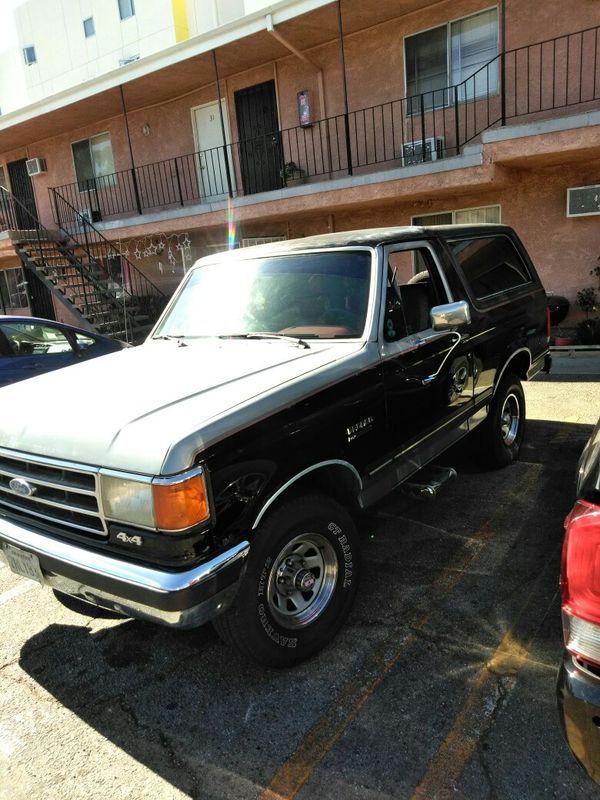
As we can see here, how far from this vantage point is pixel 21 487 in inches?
109

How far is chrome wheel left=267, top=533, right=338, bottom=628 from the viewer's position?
8.94 feet

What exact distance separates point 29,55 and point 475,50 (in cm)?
2909

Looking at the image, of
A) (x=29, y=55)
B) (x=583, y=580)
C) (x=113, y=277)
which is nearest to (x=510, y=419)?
(x=583, y=580)

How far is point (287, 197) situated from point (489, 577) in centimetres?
874

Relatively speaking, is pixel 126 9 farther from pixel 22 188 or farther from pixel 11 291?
pixel 11 291

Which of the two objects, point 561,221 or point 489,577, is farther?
point 561,221

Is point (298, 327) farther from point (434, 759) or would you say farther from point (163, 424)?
point (434, 759)

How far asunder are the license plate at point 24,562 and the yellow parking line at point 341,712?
1395 millimetres

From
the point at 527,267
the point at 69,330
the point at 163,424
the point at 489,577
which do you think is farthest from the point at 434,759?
the point at 69,330

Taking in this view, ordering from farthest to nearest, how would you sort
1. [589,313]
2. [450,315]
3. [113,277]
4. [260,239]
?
[113,277] < [260,239] < [589,313] < [450,315]

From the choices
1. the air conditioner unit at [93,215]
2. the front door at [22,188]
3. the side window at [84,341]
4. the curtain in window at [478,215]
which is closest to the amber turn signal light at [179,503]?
the side window at [84,341]

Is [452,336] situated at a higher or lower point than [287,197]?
lower

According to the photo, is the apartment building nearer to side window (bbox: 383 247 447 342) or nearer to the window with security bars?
the window with security bars

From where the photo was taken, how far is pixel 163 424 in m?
2.33
